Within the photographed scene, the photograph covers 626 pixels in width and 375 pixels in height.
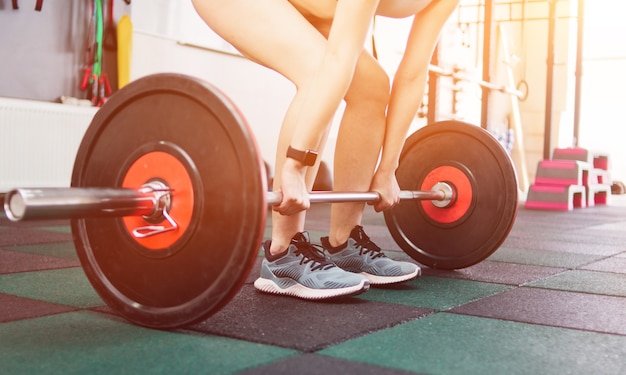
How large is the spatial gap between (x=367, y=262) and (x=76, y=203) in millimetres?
836

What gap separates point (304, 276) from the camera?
146 centimetres

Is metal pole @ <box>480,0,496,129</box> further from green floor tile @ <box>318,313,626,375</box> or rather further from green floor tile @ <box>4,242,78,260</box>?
green floor tile @ <box>318,313,626,375</box>

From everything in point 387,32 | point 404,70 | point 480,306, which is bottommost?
point 480,306

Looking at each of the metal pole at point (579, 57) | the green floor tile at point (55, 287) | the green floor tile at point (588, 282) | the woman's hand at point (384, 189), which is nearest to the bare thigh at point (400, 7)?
the woman's hand at point (384, 189)

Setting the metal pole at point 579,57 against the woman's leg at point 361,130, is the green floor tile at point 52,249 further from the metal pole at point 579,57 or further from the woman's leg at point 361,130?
the metal pole at point 579,57

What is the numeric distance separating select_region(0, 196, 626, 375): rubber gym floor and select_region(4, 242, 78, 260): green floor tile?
0.14 metres

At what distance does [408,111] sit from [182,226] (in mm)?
731

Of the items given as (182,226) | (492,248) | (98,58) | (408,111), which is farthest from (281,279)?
(98,58)

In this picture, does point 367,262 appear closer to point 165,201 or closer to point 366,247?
point 366,247

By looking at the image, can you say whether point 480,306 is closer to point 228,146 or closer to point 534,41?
point 228,146

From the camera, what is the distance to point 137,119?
1.19 meters

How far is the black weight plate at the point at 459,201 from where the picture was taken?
1887 millimetres

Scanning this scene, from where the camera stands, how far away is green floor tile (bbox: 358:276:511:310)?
1499 millimetres

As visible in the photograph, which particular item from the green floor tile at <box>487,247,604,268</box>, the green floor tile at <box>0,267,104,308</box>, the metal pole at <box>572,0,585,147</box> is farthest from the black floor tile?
the metal pole at <box>572,0,585,147</box>
